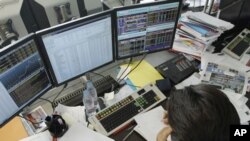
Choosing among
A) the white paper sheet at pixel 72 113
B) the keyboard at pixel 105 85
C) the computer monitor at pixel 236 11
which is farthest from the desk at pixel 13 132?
the computer monitor at pixel 236 11

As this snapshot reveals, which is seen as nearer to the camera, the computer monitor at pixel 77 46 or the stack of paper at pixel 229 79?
the computer monitor at pixel 77 46

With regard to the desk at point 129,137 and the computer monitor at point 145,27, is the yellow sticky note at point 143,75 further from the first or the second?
the desk at point 129,137

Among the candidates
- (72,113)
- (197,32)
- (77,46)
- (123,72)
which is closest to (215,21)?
(197,32)

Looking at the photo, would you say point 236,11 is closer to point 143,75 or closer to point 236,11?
point 236,11

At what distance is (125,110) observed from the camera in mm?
1397

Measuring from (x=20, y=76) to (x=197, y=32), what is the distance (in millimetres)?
1220

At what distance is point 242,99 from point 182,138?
801 millimetres

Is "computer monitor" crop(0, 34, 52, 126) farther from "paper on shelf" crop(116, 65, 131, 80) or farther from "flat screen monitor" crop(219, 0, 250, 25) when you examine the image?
"flat screen monitor" crop(219, 0, 250, 25)

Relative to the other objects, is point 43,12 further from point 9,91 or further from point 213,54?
point 213,54

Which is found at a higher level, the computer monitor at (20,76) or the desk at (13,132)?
the computer monitor at (20,76)

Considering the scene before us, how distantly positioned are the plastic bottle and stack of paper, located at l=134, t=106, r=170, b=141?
0.25m

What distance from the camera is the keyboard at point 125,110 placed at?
133 centimetres

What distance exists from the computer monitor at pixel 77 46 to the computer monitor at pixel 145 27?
0.07 meters

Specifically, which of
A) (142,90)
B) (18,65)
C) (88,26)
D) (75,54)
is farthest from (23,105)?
(142,90)
